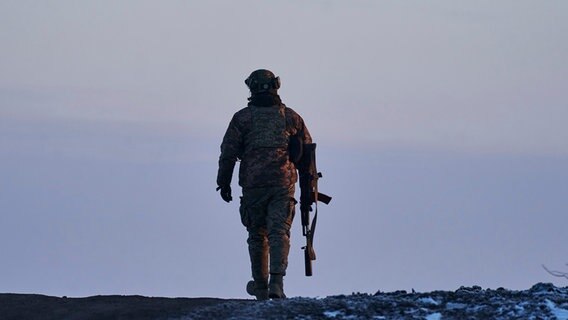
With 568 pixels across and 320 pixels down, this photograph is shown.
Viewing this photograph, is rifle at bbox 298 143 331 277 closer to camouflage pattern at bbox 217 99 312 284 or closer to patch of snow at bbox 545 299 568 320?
camouflage pattern at bbox 217 99 312 284

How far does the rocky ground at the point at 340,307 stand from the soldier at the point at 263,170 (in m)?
2.17

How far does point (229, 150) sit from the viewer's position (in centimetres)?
1653

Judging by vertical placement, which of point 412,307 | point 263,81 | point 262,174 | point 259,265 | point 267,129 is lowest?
point 412,307

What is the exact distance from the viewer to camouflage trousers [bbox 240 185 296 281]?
16.3 metres

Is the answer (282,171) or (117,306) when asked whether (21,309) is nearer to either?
(117,306)

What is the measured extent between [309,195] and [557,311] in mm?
4808

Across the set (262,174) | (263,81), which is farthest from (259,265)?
(263,81)

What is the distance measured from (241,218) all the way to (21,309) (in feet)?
10.6

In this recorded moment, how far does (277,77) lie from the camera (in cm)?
1677

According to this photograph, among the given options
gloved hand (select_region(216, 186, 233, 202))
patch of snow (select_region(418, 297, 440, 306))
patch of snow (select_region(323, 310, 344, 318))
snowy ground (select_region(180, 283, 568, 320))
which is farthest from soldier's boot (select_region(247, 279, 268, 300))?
patch of snow (select_region(323, 310, 344, 318))

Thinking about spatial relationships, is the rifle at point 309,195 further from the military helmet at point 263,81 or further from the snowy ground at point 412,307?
the snowy ground at point 412,307

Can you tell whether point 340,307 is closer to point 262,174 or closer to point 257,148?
point 262,174

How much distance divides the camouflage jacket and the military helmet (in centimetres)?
21

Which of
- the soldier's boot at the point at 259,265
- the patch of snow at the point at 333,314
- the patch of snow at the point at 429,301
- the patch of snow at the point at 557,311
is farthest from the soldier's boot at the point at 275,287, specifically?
the patch of snow at the point at 557,311
